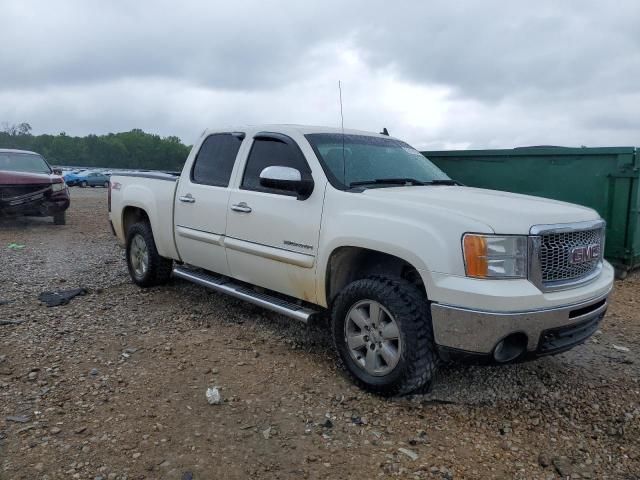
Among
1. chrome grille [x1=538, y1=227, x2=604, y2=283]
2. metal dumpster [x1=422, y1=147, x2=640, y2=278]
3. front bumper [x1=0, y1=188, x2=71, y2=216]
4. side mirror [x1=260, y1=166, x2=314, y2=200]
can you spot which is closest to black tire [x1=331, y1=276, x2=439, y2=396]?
chrome grille [x1=538, y1=227, x2=604, y2=283]

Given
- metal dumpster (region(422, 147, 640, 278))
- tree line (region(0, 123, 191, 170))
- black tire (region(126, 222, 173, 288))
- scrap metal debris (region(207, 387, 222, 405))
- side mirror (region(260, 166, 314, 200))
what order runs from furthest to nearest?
tree line (region(0, 123, 191, 170)) < metal dumpster (region(422, 147, 640, 278)) < black tire (region(126, 222, 173, 288)) < side mirror (region(260, 166, 314, 200)) < scrap metal debris (region(207, 387, 222, 405))

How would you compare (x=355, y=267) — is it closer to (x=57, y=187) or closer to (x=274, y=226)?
A: (x=274, y=226)

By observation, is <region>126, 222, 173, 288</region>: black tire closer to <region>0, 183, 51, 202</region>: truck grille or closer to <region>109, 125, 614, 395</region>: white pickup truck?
<region>109, 125, 614, 395</region>: white pickup truck

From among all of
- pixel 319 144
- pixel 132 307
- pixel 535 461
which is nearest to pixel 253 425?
pixel 535 461

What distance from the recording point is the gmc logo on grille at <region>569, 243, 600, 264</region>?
130 inches

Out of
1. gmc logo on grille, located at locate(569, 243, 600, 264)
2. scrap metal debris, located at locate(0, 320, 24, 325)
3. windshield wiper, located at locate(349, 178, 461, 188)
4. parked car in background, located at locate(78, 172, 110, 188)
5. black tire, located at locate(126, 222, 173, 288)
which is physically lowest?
parked car in background, located at locate(78, 172, 110, 188)

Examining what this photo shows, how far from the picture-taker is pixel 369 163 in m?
4.26

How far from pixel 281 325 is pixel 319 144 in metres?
1.68

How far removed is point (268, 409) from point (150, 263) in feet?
9.95

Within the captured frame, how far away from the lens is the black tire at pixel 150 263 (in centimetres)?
583

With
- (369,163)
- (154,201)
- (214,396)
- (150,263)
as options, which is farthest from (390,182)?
(150,263)

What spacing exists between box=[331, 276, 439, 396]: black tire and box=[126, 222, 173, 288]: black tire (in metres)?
3.02

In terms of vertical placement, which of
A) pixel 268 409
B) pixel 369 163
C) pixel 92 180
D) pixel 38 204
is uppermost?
pixel 369 163

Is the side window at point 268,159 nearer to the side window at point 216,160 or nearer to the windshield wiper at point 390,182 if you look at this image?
the side window at point 216,160
